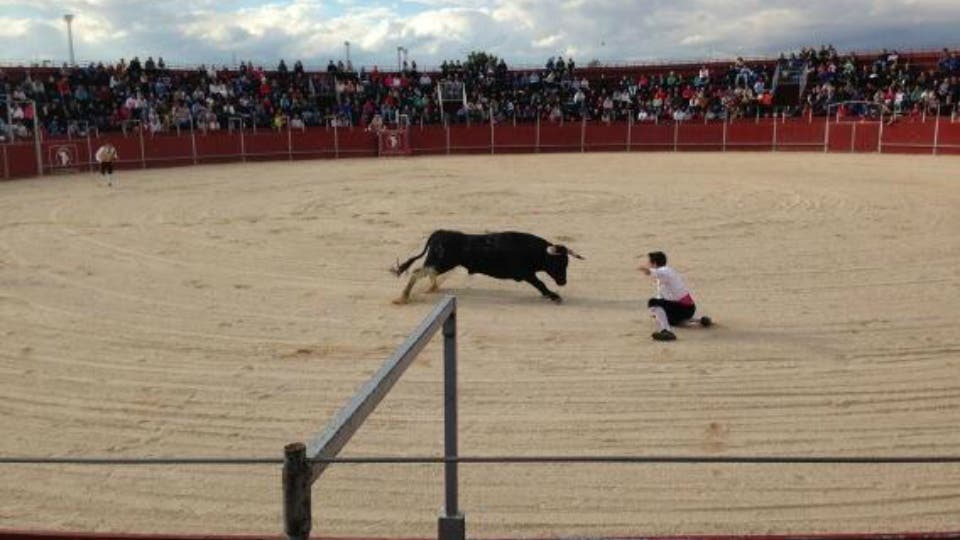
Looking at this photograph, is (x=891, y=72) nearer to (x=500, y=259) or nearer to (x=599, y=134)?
(x=599, y=134)

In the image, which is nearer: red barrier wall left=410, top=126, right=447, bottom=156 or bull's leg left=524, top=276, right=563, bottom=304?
bull's leg left=524, top=276, right=563, bottom=304

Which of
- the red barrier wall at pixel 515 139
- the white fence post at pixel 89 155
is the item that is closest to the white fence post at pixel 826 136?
the red barrier wall at pixel 515 139

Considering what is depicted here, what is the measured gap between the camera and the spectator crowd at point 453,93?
2920 cm

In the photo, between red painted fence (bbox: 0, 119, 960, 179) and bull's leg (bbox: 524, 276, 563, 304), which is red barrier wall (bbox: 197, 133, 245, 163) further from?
bull's leg (bbox: 524, 276, 563, 304)

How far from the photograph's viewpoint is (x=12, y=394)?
646cm

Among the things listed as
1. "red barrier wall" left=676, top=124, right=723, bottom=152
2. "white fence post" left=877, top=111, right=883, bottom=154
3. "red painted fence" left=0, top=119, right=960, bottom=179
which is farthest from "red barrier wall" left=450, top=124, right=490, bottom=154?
"white fence post" left=877, top=111, right=883, bottom=154

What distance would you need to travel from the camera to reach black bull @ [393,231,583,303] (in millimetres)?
9109

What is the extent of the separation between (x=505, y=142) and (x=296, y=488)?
30.5 metres

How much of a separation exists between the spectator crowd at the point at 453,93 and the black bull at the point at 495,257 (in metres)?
21.0

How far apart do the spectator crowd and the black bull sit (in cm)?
2098

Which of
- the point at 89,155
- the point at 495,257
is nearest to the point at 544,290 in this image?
the point at 495,257

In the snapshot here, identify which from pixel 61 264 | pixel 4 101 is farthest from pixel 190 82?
pixel 61 264

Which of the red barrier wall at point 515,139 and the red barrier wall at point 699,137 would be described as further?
the red barrier wall at point 515,139

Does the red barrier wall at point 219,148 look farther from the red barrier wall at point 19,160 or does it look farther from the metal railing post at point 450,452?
the metal railing post at point 450,452
